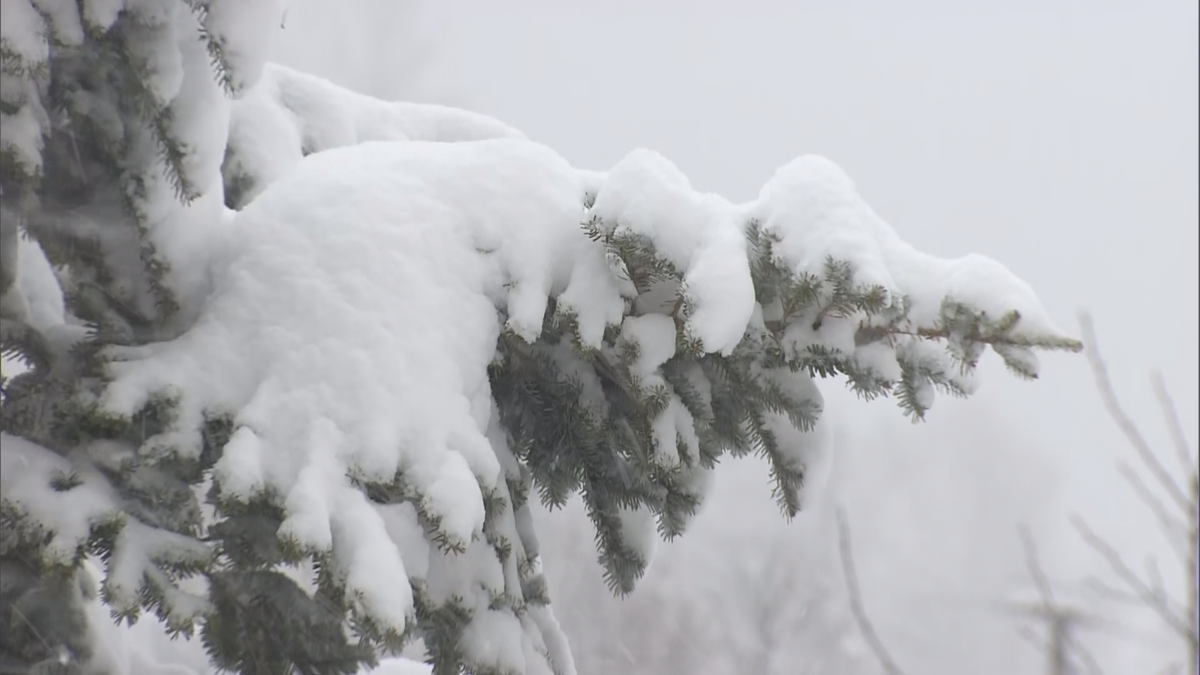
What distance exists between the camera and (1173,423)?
163 cm

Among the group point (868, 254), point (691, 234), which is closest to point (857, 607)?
point (868, 254)

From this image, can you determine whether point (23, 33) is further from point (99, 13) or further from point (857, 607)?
point (857, 607)

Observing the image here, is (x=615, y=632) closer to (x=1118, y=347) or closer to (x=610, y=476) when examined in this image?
(x=610, y=476)

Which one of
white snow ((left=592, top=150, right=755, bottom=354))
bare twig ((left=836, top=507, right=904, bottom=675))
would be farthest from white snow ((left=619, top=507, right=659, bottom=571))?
white snow ((left=592, top=150, right=755, bottom=354))

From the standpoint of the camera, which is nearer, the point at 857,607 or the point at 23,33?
the point at 23,33

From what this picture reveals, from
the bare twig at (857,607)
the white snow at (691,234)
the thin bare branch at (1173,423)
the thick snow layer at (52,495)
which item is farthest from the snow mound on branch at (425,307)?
the bare twig at (857,607)

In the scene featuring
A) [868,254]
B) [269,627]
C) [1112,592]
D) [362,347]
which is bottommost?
[269,627]

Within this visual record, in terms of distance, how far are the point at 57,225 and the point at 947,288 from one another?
1566mm

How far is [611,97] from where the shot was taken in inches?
6447

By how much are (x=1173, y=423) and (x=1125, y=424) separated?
9cm

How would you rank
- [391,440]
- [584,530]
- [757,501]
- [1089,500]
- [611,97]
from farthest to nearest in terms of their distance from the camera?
1. [611,97]
2. [1089,500]
3. [757,501]
4. [584,530]
5. [391,440]

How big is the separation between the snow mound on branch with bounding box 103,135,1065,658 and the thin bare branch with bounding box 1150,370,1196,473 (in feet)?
0.97

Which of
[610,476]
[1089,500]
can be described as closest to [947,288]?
[610,476]

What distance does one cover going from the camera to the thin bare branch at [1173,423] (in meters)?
1.54
